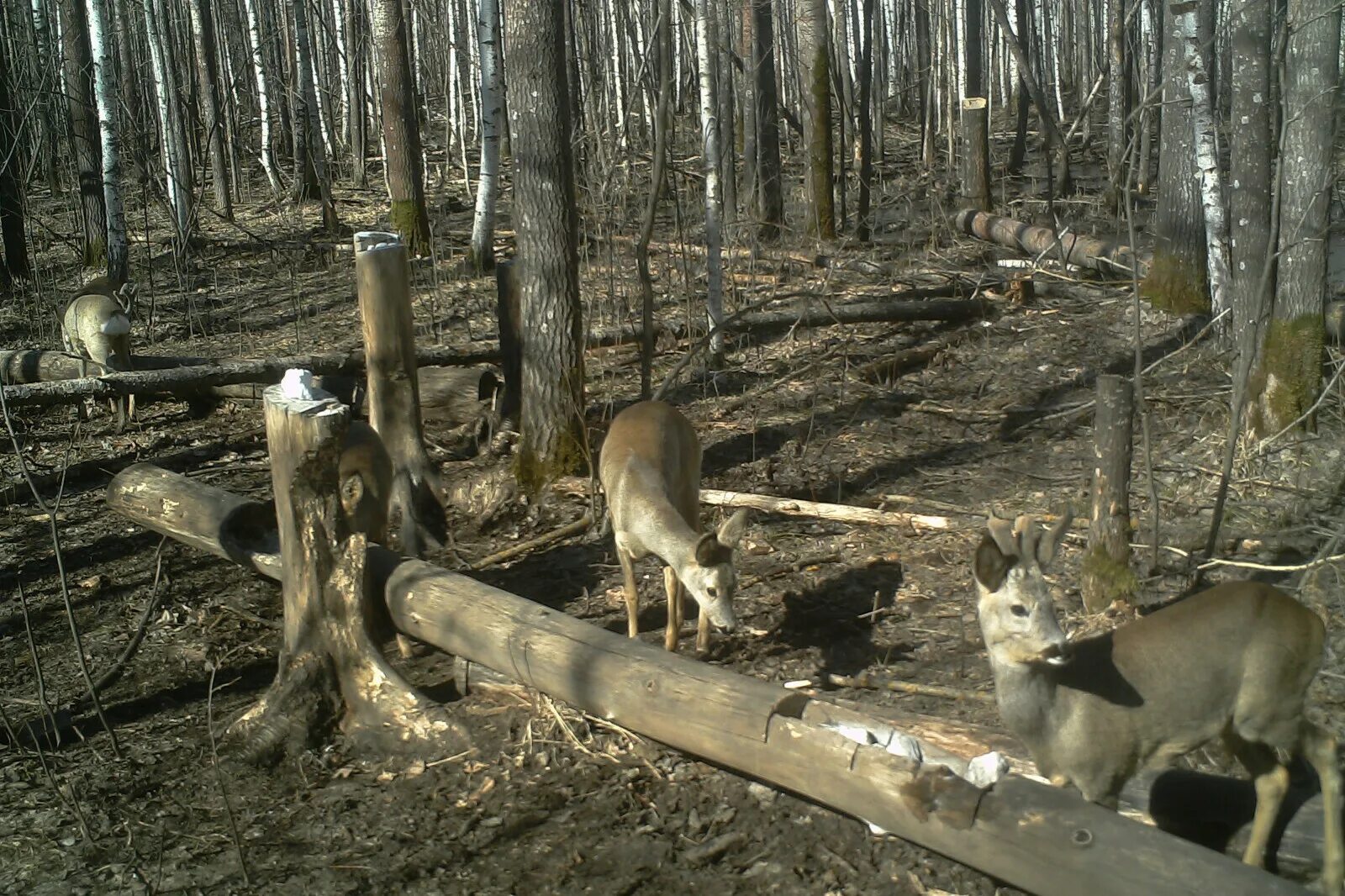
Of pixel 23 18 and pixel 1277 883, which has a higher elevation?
pixel 23 18

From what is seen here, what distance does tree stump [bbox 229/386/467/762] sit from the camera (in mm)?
5887

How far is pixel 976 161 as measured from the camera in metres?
18.4

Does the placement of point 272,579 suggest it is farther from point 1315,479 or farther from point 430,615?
point 1315,479

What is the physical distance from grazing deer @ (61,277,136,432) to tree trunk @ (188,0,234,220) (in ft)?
24.2

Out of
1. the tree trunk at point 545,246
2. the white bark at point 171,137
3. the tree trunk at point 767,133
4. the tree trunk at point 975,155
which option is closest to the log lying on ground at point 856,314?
the tree trunk at point 545,246

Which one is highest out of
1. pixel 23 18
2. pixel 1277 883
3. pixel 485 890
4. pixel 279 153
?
pixel 23 18

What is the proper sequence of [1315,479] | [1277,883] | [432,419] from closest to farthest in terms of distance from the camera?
[1277,883]
[1315,479]
[432,419]

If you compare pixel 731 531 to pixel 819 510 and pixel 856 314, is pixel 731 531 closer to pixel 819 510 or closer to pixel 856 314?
pixel 819 510

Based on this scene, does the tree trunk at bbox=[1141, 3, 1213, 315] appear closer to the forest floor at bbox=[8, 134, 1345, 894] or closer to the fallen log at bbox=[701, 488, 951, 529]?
the forest floor at bbox=[8, 134, 1345, 894]

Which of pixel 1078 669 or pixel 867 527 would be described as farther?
pixel 867 527

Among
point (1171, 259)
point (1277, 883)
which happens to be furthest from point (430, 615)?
point (1171, 259)

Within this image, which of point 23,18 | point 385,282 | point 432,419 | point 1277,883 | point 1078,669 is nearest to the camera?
point 1277,883

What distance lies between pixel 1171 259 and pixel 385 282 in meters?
7.96

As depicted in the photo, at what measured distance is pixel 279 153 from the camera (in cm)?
3231
